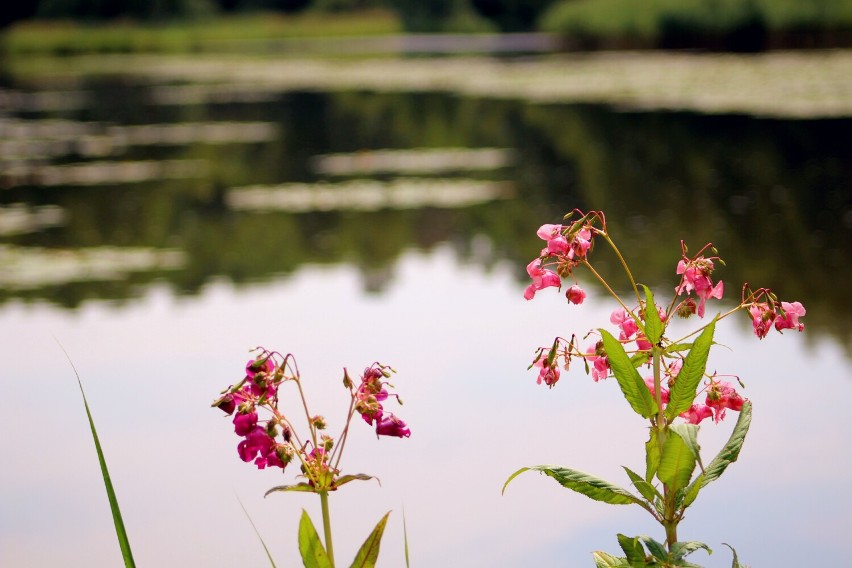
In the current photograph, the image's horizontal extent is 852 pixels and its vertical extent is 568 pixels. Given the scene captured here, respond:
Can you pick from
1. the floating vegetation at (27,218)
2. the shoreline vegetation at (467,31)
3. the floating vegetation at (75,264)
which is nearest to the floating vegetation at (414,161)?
the floating vegetation at (27,218)

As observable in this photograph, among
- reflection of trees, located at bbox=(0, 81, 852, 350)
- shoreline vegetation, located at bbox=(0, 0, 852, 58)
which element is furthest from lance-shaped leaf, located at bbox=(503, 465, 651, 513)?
shoreline vegetation, located at bbox=(0, 0, 852, 58)

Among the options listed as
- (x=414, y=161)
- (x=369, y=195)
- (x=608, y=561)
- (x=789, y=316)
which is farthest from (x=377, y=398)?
(x=414, y=161)

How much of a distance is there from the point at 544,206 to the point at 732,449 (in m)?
7.15

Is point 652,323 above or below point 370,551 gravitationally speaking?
above

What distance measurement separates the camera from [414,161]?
11.9 m

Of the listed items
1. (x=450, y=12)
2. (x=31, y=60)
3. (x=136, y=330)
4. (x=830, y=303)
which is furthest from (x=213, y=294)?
(x=450, y=12)

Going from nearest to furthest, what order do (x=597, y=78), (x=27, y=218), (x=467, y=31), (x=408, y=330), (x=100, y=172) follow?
1. (x=408, y=330)
2. (x=27, y=218)
3. (x=100, y=172)
4. (x=597, y=78)
5. (x=467, y=31)

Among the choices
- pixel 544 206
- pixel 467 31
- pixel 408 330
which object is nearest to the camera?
pixel 408 330

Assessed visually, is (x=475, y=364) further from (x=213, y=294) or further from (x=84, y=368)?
(x=213, y=294)

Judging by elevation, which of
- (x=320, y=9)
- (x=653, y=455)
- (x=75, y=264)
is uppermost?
(x=320, y=9)

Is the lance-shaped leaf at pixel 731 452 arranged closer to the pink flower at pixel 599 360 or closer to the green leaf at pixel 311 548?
the pink flower at pixel 599 360

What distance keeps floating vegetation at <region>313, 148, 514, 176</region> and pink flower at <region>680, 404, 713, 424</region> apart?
9.19 metres

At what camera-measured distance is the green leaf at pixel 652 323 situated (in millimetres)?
1628

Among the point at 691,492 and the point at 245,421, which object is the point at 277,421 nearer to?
the point at 245,421
